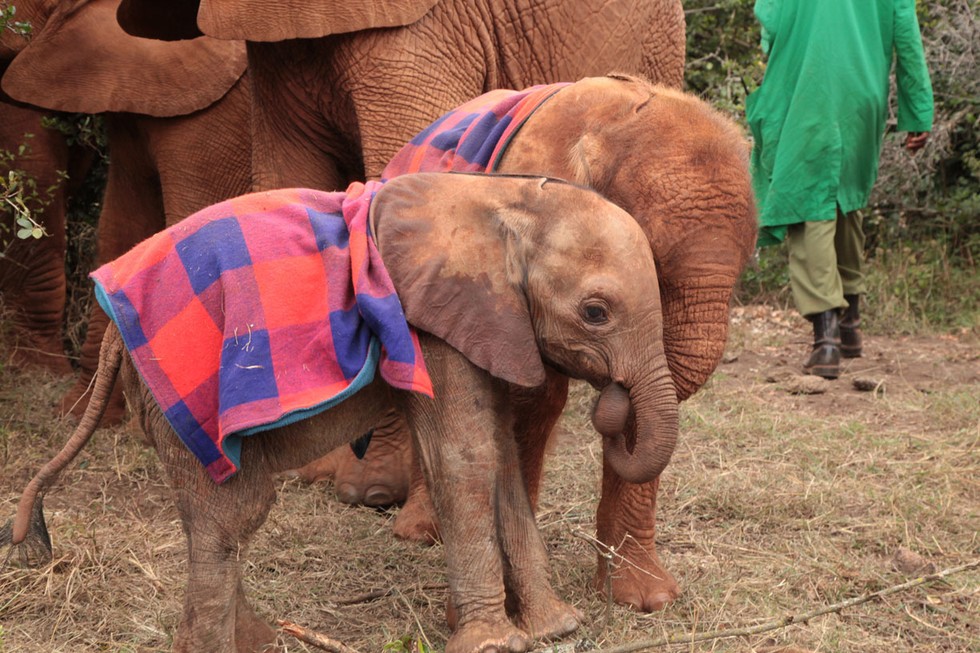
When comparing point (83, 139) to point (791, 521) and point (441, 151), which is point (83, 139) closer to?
point (441, 151)

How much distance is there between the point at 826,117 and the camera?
6.39 meters

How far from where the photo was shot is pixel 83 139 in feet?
20.5

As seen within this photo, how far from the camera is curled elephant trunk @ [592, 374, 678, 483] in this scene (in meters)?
2.92

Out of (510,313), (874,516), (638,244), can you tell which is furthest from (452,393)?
(874,516)

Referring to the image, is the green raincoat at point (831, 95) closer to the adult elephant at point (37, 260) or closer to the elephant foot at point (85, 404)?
the elephant foot at point (85, 404)

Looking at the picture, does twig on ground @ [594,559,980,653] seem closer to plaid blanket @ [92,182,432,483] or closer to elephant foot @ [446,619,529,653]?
elephant foot @ [446,619,529,653]

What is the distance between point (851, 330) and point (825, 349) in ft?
1.55

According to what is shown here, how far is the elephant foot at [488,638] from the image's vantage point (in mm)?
2906

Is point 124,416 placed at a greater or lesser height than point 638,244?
lesser

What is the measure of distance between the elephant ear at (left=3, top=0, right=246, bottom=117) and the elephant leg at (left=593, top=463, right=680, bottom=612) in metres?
2.79

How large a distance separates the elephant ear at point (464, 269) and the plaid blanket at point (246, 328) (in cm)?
7

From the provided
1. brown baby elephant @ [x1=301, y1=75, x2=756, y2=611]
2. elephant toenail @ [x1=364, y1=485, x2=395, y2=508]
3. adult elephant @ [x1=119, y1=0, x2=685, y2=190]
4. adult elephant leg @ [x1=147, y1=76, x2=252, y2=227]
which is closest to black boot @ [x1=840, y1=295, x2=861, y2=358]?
adult elephant @ [x1=119, y1=0, x2=685, y2=190]

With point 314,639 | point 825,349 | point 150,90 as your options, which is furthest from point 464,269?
point 825,349

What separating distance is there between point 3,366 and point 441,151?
9.55ft
